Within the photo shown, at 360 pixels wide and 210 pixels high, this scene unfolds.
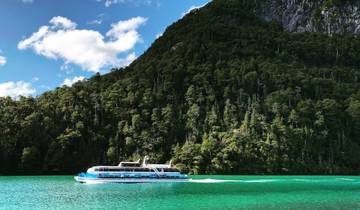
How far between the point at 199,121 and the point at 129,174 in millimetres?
67941

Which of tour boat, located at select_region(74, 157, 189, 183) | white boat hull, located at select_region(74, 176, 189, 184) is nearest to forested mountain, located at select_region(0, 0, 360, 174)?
tour boat, located at select_region(74, 157, 189, 183)

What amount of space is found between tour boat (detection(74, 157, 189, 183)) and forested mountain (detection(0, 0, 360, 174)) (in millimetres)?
33735

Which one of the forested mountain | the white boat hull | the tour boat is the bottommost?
the white boat hull

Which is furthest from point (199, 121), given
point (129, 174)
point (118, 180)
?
point (118, 180)

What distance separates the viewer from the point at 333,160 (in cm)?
14838

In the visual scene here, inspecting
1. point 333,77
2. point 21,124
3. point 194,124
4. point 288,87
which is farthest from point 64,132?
point 333,77

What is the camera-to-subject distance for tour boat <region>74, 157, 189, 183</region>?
90688mm

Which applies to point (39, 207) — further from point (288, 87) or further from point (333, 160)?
point (288, 87)

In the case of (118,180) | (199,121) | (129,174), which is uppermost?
(199,121)

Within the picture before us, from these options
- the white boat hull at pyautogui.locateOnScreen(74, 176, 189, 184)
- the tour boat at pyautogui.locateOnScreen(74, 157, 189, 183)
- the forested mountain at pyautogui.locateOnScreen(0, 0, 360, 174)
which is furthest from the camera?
the forested mountain at pyautogui.locateOnScreen(0, 0, 360, 174)

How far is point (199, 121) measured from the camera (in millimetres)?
158750

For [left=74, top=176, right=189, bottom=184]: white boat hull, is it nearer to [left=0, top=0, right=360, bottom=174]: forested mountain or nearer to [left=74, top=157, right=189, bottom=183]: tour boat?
[left=74, top=157, right=189, bottom=183]: tour boat

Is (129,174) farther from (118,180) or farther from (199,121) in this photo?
(199,121)

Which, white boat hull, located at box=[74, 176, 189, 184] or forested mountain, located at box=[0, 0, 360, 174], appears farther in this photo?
forested mountain, located at box=[0, 0, 360, 174]
